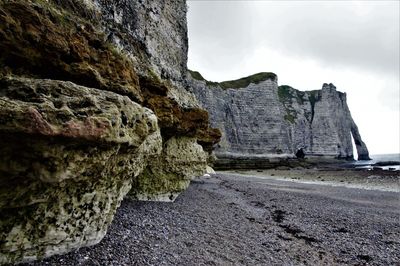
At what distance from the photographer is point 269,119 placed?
241ft

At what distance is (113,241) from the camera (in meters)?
6.25

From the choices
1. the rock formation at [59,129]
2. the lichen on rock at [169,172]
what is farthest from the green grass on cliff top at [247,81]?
the rock formation at [59,129]

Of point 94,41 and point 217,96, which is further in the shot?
point 217,96

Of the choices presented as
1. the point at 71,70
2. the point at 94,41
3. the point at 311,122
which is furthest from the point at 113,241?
the point at 311,122

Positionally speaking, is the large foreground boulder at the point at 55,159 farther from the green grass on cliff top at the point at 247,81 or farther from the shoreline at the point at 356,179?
the green grass on cliff top at the point at 247,81

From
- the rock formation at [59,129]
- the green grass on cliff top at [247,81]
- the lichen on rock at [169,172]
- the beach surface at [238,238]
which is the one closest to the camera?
the rock formation at [59,129]

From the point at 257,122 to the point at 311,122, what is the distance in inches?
1035

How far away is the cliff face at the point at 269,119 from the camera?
66.7 metres

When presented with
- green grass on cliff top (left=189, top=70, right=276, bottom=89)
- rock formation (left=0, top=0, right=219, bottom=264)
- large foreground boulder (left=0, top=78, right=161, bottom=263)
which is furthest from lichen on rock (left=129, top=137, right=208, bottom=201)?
green grass on cliff top (left=189, top=70, right=276, bottom=89)

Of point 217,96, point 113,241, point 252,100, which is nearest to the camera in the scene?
point 113,241

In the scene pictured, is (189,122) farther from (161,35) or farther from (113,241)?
(113,241)

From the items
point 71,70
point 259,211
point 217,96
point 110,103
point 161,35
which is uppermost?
point 217,96

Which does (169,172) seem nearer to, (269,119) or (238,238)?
(238,238)

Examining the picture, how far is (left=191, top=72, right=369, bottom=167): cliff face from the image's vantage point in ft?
219
